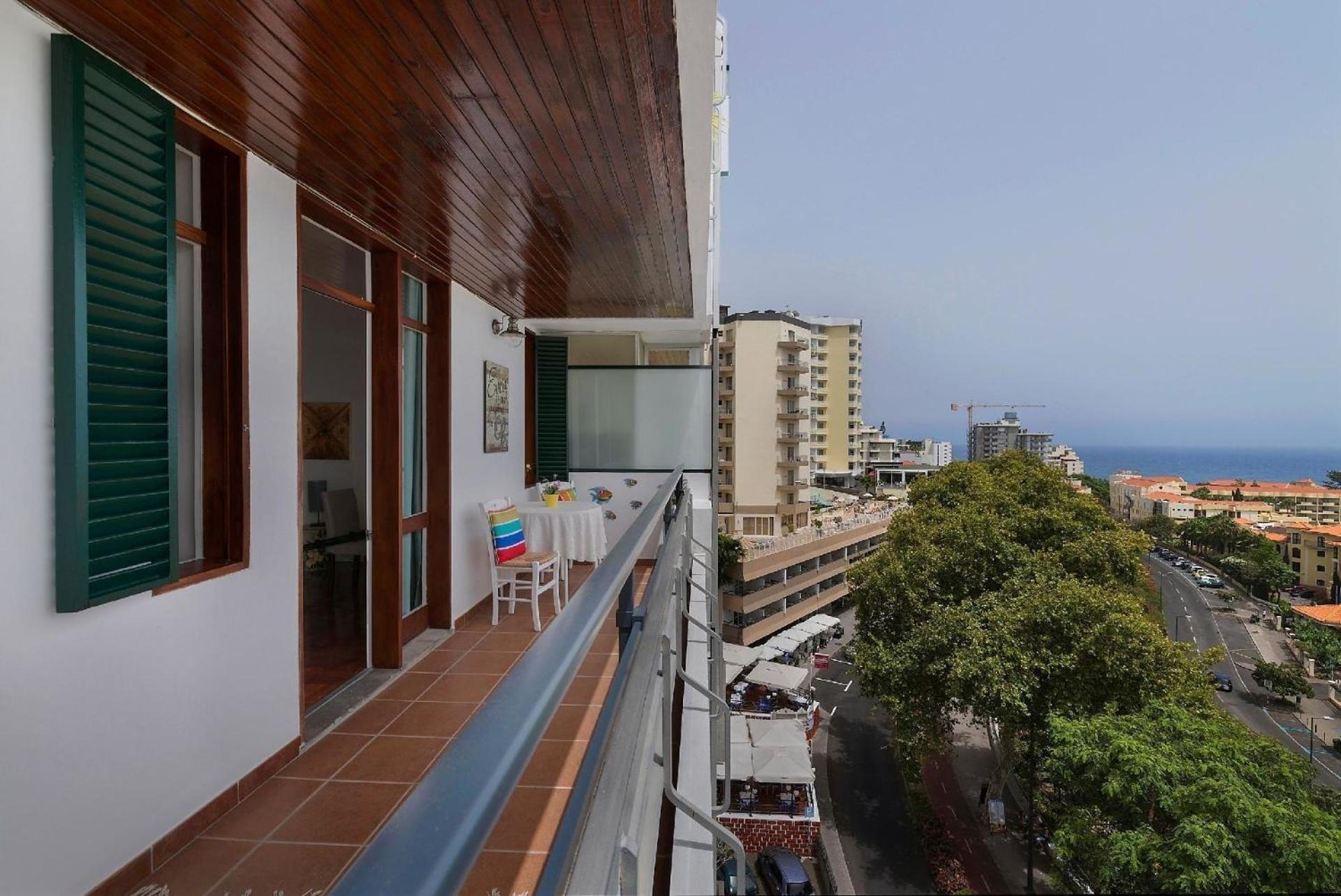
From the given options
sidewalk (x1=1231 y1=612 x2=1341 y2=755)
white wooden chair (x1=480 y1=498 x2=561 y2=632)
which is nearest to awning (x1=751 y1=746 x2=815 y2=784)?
white wooden chair (x1=480 y1=498 x2=561 y2=632)

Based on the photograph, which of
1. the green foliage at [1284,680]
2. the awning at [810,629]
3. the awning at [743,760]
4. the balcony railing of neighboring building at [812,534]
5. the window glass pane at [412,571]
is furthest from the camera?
the balcony railing of neighboring building at [812,534]

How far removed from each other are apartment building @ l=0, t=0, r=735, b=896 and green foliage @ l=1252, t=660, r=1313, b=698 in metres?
28.0

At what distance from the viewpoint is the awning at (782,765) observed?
11.0m

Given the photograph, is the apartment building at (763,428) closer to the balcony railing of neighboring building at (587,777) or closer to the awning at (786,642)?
the awning at (786,642)

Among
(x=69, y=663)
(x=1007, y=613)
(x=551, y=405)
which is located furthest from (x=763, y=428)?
(x=69, y=663)

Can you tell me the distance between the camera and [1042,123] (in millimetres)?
2701

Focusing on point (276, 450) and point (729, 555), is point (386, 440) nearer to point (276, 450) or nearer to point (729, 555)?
point (276, 450)

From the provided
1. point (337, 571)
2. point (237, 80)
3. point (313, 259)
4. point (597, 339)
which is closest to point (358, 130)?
point (237, 80)

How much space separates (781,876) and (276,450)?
3337 millimetres

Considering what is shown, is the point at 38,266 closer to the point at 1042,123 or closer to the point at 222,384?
the point at 222,384

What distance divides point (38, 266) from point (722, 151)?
24.9 ft

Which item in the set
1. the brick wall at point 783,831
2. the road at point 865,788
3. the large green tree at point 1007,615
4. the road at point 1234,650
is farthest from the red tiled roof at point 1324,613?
the brick wall at point 783,831

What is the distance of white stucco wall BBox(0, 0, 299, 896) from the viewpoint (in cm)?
175

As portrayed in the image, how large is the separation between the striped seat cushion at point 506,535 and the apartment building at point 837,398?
4605 cm
